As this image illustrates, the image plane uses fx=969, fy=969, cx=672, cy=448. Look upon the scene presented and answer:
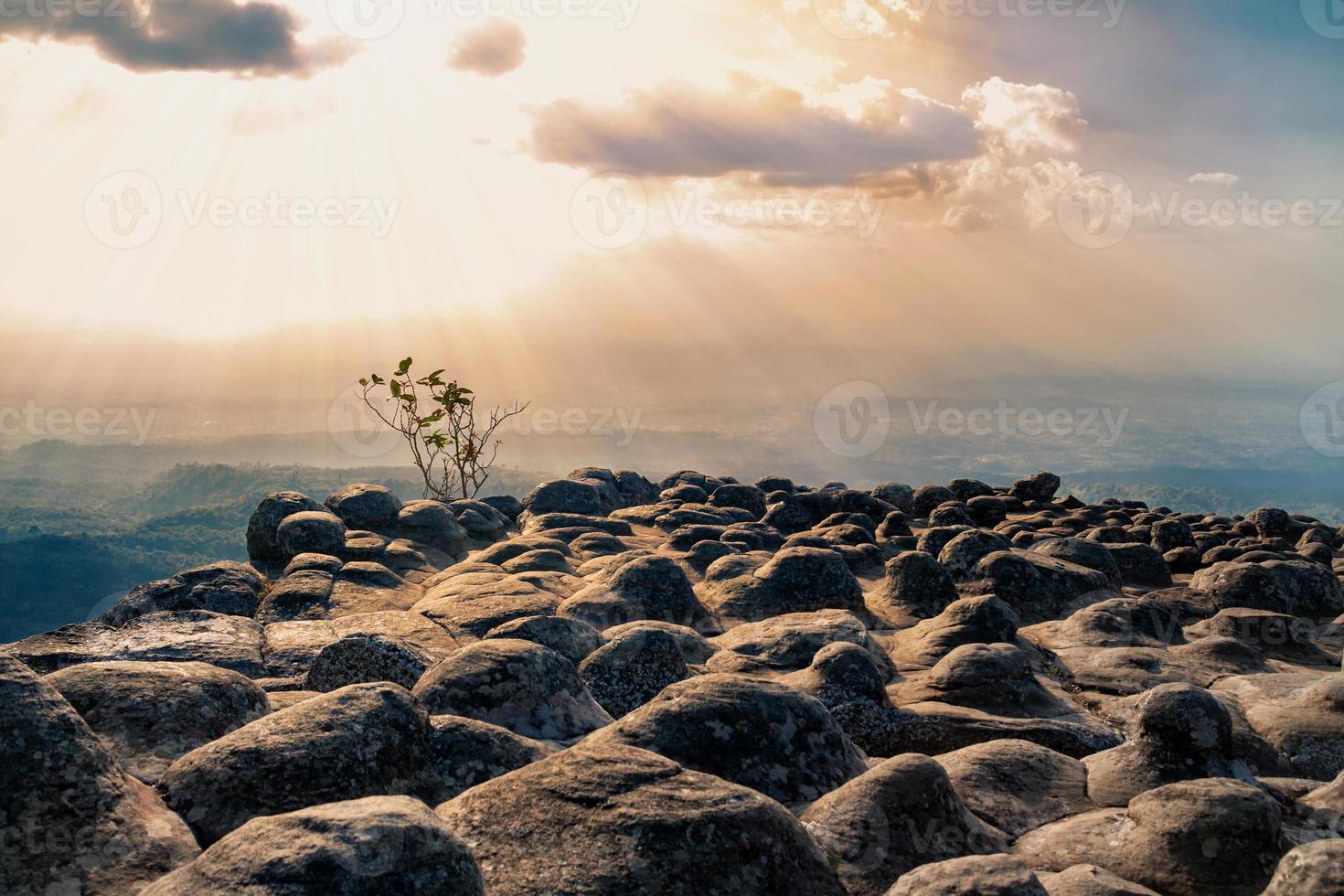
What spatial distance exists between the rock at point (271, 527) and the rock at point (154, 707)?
31.4ft

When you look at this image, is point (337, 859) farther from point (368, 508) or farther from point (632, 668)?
point (368, 508)

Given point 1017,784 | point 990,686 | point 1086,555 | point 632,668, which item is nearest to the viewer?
point 1017,784

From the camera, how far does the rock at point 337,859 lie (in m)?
4.48

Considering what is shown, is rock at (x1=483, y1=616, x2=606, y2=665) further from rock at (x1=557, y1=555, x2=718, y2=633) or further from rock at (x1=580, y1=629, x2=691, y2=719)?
rock at (x1=557, y1=555, x2=718, y2=633)

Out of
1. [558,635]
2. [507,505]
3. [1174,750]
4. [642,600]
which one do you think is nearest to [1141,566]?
[642,600]

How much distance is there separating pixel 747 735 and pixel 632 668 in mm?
2651

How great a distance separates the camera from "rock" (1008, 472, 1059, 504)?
2819cm

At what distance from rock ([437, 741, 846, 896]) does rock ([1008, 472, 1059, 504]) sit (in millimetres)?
24257

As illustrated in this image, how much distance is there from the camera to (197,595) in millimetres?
13594

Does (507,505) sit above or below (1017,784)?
above

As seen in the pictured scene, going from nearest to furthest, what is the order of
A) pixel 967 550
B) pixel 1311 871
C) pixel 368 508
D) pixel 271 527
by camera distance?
1. pixel 1311 871
2. pixel 967 550
3. pixel 271 527
4. pixel 368 508

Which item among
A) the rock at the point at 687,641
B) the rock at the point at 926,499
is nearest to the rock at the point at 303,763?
the rock at the point at 687,641

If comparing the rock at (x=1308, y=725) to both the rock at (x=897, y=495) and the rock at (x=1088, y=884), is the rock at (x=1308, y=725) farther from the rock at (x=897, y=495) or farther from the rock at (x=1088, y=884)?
the rock at (x=897, y=495)

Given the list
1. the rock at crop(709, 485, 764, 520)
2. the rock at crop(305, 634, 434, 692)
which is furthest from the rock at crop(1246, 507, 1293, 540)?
the rock at crop(305, 634, 434, 692)
